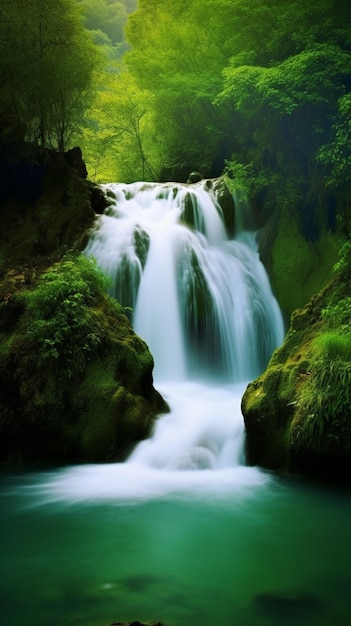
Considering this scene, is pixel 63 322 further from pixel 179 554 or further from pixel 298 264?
pixel 298 264

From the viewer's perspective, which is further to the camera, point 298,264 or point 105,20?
point 105,20

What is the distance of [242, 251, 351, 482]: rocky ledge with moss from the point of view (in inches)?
220

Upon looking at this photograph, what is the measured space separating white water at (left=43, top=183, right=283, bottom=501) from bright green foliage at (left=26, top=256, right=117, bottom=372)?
1.54 m

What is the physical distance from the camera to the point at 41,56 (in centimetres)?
1154

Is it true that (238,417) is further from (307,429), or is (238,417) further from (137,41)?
(137,41)

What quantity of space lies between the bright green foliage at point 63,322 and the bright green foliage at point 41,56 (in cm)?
590

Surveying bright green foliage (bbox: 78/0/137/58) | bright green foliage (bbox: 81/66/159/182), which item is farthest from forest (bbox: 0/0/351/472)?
bright green foliage (bbox: 78/0/137/58)

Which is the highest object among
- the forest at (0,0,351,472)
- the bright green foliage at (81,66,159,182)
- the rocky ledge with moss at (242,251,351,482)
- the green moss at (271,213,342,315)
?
the bright green foliage at (81,66,159,182)

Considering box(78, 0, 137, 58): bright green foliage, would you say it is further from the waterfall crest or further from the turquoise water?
the turquoise water

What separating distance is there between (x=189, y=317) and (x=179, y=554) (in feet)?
21.6

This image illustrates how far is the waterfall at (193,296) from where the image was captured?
989 centimetres

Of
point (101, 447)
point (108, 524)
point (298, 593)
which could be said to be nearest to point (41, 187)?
point (101, 447)

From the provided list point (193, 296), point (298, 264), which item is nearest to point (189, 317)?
point (193, 296)

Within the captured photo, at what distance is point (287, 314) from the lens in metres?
11.2
